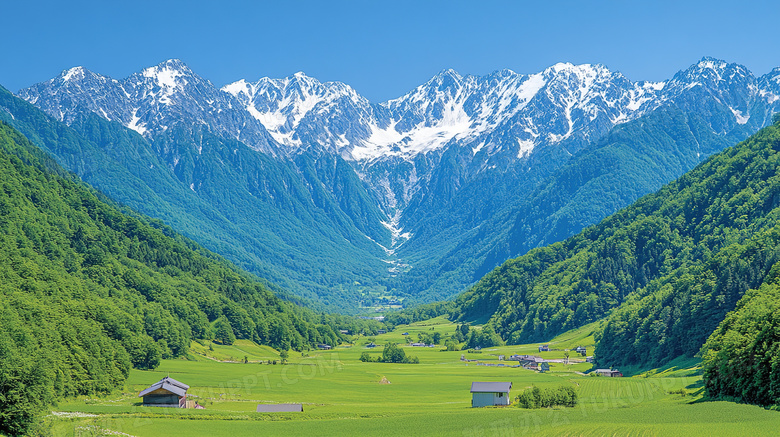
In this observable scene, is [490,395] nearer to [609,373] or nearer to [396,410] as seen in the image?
[396,410]

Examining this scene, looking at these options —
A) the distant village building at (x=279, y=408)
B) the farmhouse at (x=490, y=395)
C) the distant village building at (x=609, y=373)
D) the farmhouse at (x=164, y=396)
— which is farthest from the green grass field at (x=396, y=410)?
the distant village building at (x=609, y=373)

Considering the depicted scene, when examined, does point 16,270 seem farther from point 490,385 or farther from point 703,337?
point 703,337

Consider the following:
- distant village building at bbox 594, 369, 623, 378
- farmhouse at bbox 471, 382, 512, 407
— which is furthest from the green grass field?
distant village building at bbox 594, 369, 623, 378

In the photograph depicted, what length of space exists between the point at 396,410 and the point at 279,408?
15.4 m

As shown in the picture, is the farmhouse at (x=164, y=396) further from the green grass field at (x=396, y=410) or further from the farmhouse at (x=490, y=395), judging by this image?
the farmhouse at (x=490, y=395)

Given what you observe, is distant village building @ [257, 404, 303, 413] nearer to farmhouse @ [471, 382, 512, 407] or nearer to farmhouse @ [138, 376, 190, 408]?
farmhouse @ [138, 376, 190, 408]

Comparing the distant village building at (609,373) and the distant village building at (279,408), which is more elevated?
the distant village building at (609,373)

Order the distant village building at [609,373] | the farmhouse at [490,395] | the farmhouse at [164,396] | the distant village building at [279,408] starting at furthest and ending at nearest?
the distant village building at [609,373] → the farmhouse at [490,395] → the farmhouse at [164,396] → the distant village building at [279,408]

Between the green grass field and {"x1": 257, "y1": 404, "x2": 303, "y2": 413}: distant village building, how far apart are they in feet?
4.85

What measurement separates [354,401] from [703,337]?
2894 inches

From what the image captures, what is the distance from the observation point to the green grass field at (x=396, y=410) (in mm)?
81062

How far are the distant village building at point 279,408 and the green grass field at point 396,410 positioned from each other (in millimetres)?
1478

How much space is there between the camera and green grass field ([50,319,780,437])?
81.1 meters

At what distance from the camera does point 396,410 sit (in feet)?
346
